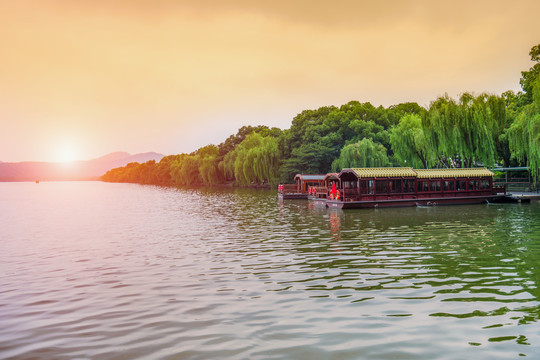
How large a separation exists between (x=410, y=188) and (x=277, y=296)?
97.8 ft

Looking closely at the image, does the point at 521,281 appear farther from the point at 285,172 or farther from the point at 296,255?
the point at 285,172

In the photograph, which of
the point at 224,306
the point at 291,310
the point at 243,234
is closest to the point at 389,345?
the point at 291,310

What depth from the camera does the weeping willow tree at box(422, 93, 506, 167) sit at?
40219 millimetres

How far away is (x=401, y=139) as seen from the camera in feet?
164

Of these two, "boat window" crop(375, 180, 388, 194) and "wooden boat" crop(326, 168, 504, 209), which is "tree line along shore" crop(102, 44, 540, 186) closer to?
"wooden boat" crop(326, 168, 504, 209)

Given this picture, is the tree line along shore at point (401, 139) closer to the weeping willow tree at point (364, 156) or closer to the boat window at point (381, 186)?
the weeping willow tree at point (364, 156)

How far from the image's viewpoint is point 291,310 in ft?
29.7

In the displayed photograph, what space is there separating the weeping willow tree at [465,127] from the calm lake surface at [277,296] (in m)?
22.1

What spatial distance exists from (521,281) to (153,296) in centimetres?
999

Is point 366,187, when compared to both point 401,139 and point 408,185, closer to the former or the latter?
point 408,185

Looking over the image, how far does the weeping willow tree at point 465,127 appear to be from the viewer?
132ft

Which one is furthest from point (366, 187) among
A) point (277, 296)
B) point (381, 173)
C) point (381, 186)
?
point (277, 296)

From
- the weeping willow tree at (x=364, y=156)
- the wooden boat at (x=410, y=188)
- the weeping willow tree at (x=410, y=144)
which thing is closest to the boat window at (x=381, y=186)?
the wooden boat at (x=410, y=188)

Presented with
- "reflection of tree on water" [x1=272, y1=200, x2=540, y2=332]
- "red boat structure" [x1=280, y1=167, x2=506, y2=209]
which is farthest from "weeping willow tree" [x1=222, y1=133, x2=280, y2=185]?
"reflection of tree on water" [x1=272, y1=200, x2=540, y2=332]
